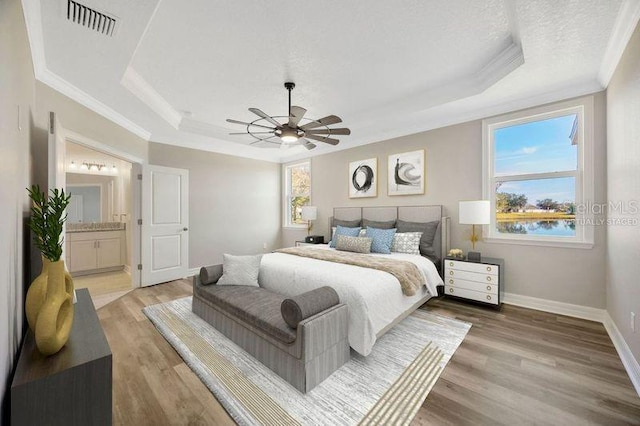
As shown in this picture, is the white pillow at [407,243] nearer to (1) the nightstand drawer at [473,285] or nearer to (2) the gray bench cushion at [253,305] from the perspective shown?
(1) the nightstand drawer at [473,285]

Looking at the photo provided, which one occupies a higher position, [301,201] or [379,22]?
[379,22]

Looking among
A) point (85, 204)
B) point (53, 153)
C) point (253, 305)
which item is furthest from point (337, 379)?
point (85, 204)

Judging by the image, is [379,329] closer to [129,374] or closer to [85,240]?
[129,374]

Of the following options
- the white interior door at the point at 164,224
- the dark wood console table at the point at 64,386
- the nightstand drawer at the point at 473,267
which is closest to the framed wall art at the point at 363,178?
the nightstand drawer at the point at 473,267

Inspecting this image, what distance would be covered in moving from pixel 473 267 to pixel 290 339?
8.86 ft

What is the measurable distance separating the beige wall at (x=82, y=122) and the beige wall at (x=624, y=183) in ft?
16.5

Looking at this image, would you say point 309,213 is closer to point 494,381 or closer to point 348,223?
point 348,223

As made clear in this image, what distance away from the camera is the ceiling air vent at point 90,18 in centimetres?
179

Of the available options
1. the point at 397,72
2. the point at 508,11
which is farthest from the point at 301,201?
the point at 508,11

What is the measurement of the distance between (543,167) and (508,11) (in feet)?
6.96

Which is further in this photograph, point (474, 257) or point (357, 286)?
point (474, 257)

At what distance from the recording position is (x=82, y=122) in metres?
3.06

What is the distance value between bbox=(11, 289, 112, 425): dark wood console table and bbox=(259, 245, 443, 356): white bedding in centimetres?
159

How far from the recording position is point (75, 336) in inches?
58.9
